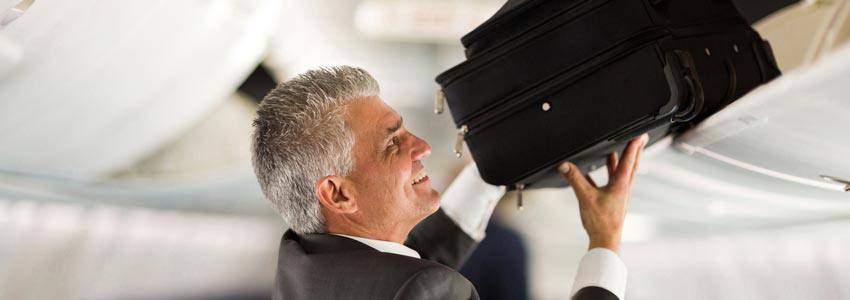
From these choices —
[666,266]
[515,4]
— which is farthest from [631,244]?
[515,4]

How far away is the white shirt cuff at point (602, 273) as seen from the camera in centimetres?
139

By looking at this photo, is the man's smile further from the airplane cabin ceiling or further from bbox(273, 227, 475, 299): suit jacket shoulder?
the airplane cabin ceiling

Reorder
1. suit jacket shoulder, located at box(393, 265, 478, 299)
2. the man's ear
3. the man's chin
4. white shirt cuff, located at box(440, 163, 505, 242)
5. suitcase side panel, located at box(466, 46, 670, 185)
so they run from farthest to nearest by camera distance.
Result: white shirt cuff, located at box(440, 163, 505, 242)
the man's chin
the man's ear
suitcase side panel, located at box(466, 46, 670, 185)
suit jacket shoulder, located at box(393, 265, 478, 299)

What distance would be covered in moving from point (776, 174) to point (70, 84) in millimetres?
1299

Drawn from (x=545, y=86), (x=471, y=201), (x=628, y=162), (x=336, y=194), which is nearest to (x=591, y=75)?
(x=545, y=86)

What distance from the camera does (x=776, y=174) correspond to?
4.52ft

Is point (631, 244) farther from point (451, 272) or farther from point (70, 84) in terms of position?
point (70, 84)

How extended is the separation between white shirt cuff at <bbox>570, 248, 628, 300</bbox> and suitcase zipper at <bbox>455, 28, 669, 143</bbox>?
1.03 feet

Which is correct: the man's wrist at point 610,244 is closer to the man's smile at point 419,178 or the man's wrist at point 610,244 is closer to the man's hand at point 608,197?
the man's hand at point 608,197

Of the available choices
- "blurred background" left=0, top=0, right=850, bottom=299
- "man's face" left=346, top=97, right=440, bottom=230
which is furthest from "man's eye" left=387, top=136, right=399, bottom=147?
"blurred background" left=0, top=0, right=850, bottom=299

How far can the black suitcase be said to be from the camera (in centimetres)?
120

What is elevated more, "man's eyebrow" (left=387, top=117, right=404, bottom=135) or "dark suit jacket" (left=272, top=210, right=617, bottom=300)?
"man's eyebrow" (left=387, top=117, right=404, bottom=135)

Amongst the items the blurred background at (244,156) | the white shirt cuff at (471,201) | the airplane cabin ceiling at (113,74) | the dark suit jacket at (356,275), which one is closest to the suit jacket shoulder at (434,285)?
the dark suit jacket at (356,275)

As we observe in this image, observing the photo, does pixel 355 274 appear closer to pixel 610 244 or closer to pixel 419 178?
pixel 419 178
